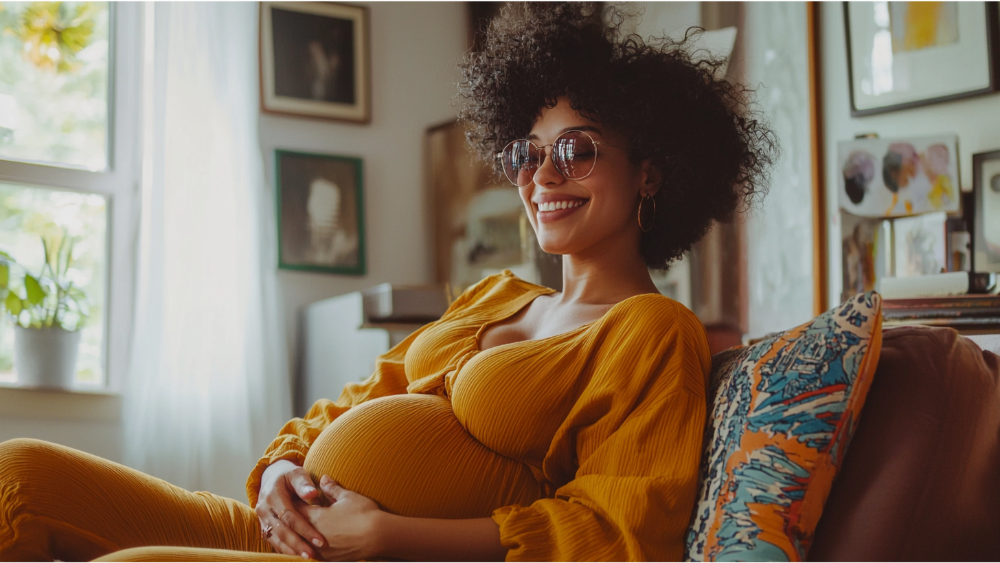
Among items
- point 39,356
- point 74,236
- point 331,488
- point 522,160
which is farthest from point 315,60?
point 331,488

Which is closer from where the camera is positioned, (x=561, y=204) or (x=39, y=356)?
(x=561, y=204)

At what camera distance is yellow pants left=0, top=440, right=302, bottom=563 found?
3.43ft

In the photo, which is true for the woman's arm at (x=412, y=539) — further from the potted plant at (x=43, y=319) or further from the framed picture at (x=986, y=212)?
the potted plant at (x=43, y=319)

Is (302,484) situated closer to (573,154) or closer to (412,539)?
(412,539)

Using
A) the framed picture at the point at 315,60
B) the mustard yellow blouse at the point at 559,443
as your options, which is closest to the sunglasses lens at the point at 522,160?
the mustard yellow blouse at the point at 559,443

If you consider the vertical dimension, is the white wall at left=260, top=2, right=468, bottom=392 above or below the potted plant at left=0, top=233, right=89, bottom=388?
above

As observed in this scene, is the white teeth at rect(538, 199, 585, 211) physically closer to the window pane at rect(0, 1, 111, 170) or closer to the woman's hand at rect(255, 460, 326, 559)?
the woman's hand at rect(255, 460, 326, 559)

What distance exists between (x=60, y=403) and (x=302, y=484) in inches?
74.1

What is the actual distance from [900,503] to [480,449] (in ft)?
1.71

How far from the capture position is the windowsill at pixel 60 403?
257cm

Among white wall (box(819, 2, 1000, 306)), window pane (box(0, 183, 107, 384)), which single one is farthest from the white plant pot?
white wall (box(819, 2, 1000, 306))

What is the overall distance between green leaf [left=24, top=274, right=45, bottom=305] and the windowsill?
0.88 feet

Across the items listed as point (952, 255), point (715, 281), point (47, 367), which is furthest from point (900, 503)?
point (47, 367)

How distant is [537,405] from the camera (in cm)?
108
